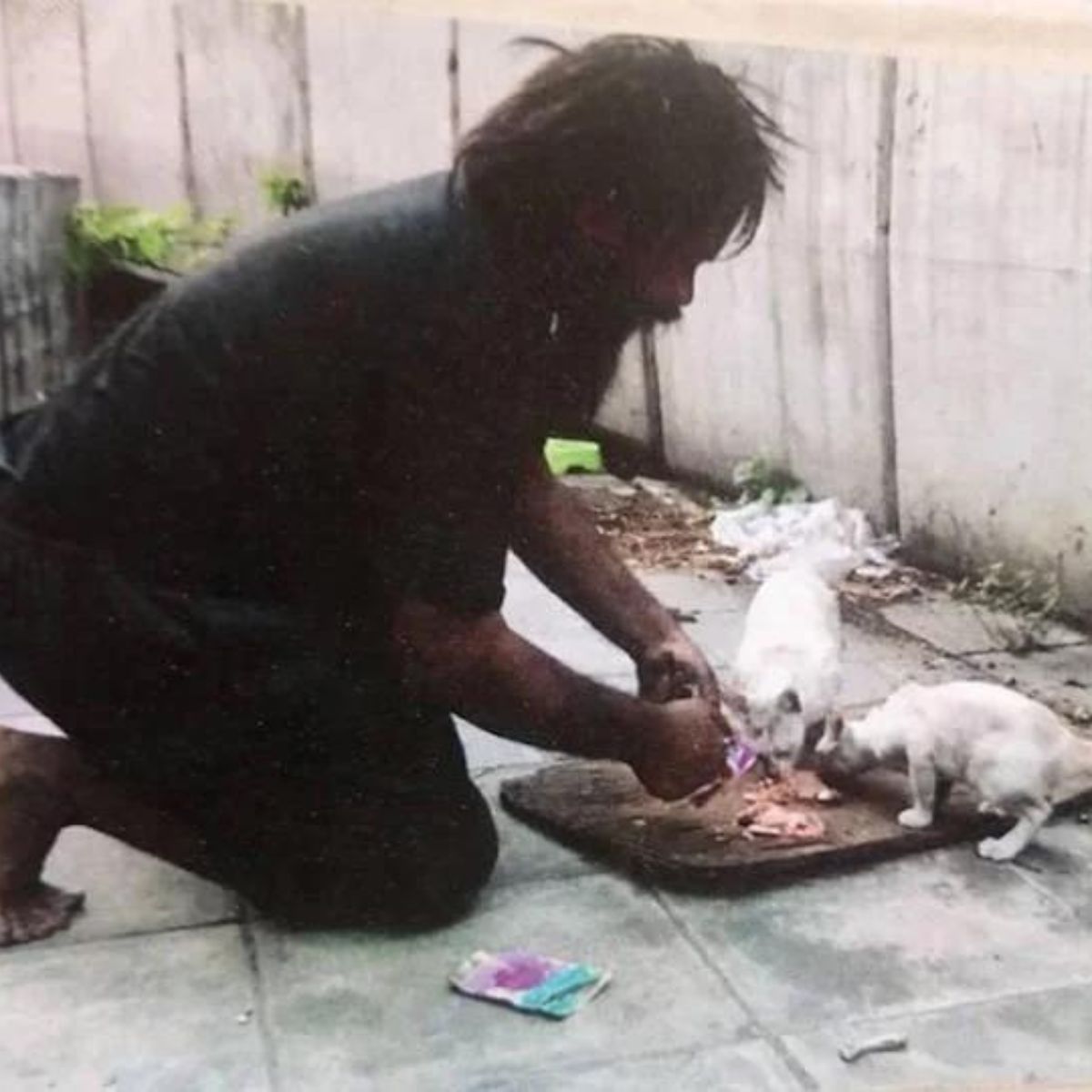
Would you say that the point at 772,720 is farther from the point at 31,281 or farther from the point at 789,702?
the point at 31,281

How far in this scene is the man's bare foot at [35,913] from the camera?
1.05m

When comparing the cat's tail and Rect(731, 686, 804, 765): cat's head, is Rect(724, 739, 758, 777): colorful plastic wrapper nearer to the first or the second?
Rect(731, 686, 804, 765): cat's head

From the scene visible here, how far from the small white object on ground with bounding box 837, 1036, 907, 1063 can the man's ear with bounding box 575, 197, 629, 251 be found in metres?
0.51

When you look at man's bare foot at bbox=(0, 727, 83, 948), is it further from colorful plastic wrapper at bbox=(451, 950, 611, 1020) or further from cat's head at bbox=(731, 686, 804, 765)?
cat's head at bbox=(731, 686, 804, 765)

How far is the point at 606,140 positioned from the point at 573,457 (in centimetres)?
20

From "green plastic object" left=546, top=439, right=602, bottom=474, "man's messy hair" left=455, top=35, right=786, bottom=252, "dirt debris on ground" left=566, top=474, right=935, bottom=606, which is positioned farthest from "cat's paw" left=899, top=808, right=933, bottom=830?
"man's messy hair" left=455, top=35, right=786, bottom=252

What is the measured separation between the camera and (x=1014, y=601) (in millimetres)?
1185

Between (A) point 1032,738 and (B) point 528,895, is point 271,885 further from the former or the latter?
(A) point 1032,738

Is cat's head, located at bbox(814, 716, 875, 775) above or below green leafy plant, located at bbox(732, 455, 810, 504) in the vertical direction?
below

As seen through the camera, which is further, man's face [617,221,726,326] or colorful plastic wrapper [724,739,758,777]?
colorful plastic wrapper [724,739,758,777]

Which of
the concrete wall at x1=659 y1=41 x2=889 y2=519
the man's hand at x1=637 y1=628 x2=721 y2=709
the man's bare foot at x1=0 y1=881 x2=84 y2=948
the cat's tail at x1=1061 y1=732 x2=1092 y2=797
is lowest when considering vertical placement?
the man's bare foot at x1=0 y1=881 x2=84 y2=948

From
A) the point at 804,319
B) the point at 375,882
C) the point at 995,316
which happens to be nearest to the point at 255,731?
the point at 375,882

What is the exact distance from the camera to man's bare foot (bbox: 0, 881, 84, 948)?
41.4 inches

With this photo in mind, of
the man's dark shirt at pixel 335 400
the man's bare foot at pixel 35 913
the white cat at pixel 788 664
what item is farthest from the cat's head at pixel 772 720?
the man's bare foot at pixel 35 913
